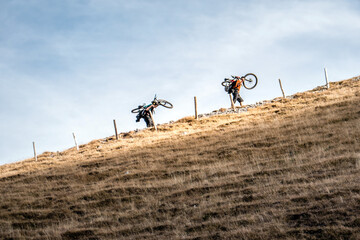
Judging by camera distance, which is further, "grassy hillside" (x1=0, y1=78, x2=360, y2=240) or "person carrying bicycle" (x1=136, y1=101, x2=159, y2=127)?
"person carrying bicycle" (x1=136, y1=101, x2=159, y2=127)

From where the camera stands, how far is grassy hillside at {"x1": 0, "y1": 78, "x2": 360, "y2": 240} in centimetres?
1100

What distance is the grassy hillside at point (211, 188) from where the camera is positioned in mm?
11000

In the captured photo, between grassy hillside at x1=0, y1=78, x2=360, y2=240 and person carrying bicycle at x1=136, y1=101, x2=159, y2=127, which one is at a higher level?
person carrying bicycle at x1=136, y1=101, x2=159, y2=127

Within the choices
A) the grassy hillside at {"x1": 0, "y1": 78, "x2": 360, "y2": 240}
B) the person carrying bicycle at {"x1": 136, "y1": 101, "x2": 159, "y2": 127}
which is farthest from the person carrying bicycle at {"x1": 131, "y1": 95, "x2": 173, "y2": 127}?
the grassy hillside at {"x1": 0, "y1": 78, "x2": 360, "y2": 240}

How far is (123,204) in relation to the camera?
15570 millimetres

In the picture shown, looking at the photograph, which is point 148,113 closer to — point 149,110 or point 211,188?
point 149,110

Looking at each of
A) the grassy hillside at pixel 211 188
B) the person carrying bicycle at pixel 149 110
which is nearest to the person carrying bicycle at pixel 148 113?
the person carrying bicycle at pixel 149 110

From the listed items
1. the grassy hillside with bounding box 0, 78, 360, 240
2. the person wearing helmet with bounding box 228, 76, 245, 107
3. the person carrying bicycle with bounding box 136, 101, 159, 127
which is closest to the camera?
the grassy hillside with bounding box 0, 78, 360, 240

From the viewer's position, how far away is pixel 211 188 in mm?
15461

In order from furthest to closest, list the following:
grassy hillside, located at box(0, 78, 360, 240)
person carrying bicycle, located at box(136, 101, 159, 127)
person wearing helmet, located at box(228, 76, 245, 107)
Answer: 1. person wearing helmet, located at box(228, 76, 245, 107)
2. person carrying bicycle, located at box(136, 101, 159, 127)
3. grassy hillside, located at box(0, 78, 360, 240)

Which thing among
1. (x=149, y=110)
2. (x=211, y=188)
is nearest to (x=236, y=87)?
(x=149, y=110)

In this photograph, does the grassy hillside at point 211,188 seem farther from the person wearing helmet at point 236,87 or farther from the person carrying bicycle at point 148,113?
the person wearing helmet at point 236,87

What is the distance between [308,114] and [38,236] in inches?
846

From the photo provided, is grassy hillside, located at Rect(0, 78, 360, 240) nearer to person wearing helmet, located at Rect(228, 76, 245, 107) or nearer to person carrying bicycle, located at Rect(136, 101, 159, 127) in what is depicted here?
person carrying bicycle, located at Rect(136, 101, 159, 127)
